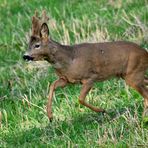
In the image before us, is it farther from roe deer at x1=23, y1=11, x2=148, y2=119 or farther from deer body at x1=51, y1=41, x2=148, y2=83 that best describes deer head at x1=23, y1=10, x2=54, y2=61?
deer body at x1=51, y1=41, x2=148, y2=83

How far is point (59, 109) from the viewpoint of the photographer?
10.1m

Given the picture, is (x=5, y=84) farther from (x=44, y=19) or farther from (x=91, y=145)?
(x=91, y=145)

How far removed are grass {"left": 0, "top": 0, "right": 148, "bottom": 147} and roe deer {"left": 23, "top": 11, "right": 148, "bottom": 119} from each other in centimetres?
35

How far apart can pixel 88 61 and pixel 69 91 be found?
1.42 metres

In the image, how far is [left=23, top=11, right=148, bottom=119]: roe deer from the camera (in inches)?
373

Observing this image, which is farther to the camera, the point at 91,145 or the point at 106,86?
the point at 106,86

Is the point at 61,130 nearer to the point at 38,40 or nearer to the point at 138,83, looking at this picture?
the point at 38,40

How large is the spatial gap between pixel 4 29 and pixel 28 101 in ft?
18.2

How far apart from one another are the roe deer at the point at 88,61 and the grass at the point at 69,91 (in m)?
0.35

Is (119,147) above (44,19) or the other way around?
the other way around

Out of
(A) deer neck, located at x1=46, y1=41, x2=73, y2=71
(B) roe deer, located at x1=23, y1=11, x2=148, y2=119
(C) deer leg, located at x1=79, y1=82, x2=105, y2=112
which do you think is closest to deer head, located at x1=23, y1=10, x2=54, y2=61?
(B) roe deer, located at x1=23, y1=11, x2=148, y2=119

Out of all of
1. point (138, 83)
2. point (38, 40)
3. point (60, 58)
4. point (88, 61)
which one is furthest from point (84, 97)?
point (38, 40)

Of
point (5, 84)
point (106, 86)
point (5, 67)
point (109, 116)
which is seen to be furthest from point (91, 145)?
point (5, 67)

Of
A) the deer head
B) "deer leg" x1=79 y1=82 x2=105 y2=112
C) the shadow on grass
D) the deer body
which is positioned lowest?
the shadow on grass
